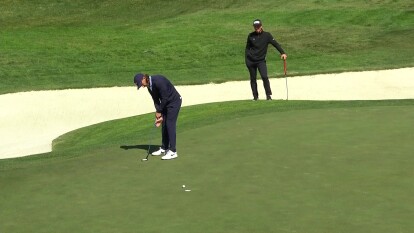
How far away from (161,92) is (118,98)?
13.9 m

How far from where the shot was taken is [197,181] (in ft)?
52.7

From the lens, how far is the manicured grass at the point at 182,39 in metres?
37.1

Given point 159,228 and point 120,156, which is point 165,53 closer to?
point 120,156

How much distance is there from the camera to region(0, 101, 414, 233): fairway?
44.6 ft

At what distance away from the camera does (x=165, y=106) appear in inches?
744

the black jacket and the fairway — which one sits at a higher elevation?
the black jacket

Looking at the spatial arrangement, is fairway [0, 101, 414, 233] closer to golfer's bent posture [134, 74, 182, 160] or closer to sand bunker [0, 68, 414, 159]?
golfer's bent posture [134, 74, 182, 160]

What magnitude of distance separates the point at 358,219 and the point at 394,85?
68.0ft

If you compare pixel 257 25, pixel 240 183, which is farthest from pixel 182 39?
pixel 240 183

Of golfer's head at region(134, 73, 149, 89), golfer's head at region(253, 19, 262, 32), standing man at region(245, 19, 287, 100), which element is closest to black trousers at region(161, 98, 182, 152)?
golfer's head at region(134, 73, 149, 89)

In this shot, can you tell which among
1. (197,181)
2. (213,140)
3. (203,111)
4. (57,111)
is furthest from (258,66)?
(197,181)

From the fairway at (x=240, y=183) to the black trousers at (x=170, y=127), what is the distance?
0.99 ft

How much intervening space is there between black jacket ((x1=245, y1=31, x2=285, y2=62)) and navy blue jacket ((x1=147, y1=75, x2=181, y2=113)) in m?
9.06

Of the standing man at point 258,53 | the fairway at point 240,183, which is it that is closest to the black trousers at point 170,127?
the fairway at point 240,183
